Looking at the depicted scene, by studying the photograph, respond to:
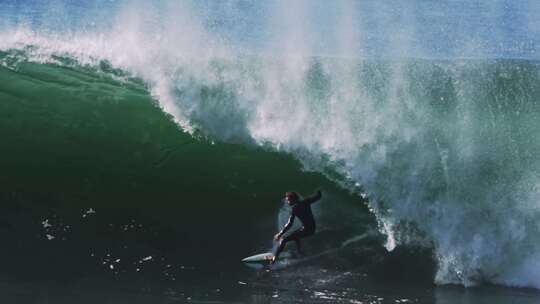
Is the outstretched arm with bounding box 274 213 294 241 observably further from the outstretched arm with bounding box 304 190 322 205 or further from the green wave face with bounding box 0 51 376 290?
the green wave face with bounding box 0 51 376 290

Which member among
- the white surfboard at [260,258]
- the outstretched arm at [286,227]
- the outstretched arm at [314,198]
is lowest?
the white surfboard at [260,258]

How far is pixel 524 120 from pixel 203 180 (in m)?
4.80

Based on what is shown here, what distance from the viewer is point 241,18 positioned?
15.7 m

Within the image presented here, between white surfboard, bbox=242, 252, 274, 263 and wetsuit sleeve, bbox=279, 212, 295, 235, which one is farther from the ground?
wetsuit sleeve, bbox=279, 212, 295, 235

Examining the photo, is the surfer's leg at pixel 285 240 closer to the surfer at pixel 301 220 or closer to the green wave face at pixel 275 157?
the surfer at pixel 301 220

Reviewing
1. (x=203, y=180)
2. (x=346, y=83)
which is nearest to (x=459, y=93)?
(x=346, y=83)

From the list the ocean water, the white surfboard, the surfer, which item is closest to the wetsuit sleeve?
the surfer

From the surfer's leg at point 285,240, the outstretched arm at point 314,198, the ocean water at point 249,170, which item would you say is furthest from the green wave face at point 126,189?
the outstretched arm at point 314,198

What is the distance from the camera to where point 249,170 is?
32.6 ft

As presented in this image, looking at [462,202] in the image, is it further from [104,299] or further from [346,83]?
[104,299]

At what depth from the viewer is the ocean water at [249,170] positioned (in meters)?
8.45

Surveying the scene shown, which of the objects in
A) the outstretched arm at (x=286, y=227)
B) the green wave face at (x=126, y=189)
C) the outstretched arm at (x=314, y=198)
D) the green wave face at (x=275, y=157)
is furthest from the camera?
the green wave face at (x=275, y=157)

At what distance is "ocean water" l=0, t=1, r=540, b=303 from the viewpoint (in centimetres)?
845

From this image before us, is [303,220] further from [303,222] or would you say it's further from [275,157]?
[275,157]
